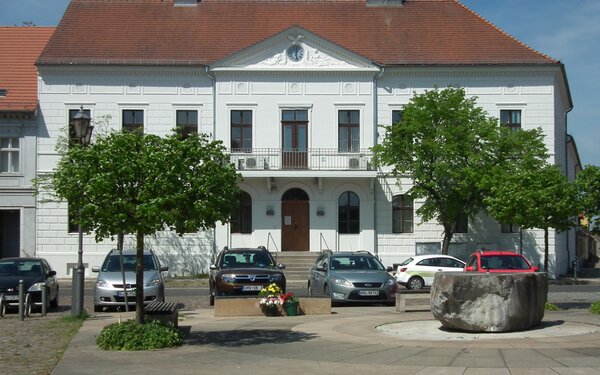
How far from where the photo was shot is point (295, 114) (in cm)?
4150

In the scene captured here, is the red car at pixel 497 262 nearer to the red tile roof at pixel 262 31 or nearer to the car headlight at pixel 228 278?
the car headlight at pixel 228 278

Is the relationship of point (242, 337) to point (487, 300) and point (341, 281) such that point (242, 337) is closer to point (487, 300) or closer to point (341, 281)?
point (487, 300)

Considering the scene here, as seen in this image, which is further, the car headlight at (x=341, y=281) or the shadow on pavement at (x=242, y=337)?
the car headlight at (x=341, y=281)

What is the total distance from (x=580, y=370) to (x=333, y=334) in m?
5.93

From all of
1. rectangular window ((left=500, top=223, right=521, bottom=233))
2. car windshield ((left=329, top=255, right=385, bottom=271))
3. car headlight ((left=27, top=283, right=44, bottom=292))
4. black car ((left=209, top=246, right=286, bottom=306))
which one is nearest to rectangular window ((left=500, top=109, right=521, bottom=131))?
rectangular window ((left=500, top=223, right=521, bottom=233))

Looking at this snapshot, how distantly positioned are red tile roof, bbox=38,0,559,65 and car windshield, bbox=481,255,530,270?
1872 centimetres

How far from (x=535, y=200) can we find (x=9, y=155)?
82.1ft

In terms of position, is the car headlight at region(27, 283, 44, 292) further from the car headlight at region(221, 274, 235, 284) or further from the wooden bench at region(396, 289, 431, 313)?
the wooden bench at region(396, 289, 431, 313)

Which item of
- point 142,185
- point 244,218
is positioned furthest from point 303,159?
point 142,185

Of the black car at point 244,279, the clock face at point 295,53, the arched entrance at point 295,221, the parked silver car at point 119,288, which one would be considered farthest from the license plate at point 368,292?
the clock face at point 295,53

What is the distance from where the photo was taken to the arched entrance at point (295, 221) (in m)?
41.4

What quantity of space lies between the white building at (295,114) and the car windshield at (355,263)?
1452 cm

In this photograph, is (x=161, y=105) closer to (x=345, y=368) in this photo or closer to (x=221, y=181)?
(x=221, y=181)

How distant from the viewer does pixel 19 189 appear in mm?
40812
